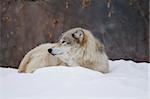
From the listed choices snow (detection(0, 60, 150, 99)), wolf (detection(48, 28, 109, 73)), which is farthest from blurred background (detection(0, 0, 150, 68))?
snow (detection(0, 60, 150, 99))

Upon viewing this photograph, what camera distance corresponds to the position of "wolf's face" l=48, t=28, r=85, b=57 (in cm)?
407

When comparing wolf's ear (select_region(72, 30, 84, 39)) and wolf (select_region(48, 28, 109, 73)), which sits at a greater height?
wolf's ear (select_region(72, 30, 84, 39))

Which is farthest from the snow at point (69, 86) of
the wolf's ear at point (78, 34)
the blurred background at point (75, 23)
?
the blurred background at point (75, 23)

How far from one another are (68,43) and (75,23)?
10.0ft

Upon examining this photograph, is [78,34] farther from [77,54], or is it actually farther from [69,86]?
[69,86]

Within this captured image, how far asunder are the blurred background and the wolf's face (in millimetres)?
2926

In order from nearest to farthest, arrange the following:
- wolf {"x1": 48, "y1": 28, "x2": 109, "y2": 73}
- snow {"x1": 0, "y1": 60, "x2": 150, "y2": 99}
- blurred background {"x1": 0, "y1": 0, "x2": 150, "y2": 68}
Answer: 1. snow {"x1": 0, "y1": 60, "x2": 150, "y2": 99}
2. wolf {"x1": 48, "y1": 28, "x2": 109, "y2": 73}
3. blurred background {"x1": 0, "y1": 0, "x2": 150, "y2": 68}

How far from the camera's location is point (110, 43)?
7.06 metres

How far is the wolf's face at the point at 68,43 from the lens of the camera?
4070 millimetres

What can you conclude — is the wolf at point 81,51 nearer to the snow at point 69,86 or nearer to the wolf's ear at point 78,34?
the wolf's ear at point 78,34

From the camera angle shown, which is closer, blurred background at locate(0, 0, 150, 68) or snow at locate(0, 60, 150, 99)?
snow at locate(0, 60, 150, 99)

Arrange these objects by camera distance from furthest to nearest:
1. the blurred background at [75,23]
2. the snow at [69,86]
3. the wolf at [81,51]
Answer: the blurred background at [75,23] < the wolf at [81,51] < the snow at [69,86]

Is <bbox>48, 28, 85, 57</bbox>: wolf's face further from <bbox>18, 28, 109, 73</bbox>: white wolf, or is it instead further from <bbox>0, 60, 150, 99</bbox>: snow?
<bbox>0, 60, 150, 99</bbox>: snow

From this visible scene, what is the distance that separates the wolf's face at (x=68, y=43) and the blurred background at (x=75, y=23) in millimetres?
2926
